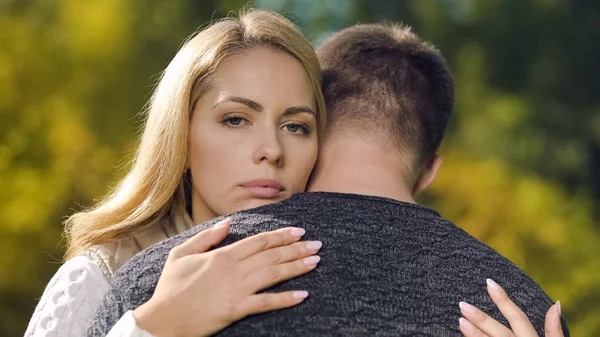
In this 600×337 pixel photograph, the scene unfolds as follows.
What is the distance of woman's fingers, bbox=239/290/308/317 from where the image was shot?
201 cm

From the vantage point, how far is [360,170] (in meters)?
2.46

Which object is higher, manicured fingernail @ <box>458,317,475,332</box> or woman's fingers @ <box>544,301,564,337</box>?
woman's fingers @ <box>544,301,564,337</box>

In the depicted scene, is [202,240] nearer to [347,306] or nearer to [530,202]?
[347,306]

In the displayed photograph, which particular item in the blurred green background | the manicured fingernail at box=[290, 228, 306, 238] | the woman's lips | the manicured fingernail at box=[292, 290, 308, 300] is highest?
the blurred green background

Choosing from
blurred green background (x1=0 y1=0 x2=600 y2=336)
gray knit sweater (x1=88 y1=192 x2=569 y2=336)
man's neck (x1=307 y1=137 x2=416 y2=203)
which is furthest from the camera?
blurred green background (x1=0 y1=0 x2=600 y2=336)

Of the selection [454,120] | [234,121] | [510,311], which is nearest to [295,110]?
[234,121]

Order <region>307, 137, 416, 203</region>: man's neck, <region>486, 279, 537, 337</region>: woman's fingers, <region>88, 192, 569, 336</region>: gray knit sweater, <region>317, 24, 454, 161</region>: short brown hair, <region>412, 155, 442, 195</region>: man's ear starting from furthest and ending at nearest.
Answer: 1. <region>412, 155, 442, 195</region>: man's ear
2. <region>317, 24, 454, 161</region>: short brown hair
3. <region>307, 137, 416, 203</region>: man's neck
4. <region>486, 279, 537, 337</region>: woman's fingers
5. <region>88, 192, 569, 336</region>: gray knit sweater

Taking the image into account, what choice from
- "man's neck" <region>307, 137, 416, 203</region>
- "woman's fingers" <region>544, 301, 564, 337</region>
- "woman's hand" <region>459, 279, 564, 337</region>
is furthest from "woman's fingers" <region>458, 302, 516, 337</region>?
"man's neck" <region>307, 137, 416, 203</region>

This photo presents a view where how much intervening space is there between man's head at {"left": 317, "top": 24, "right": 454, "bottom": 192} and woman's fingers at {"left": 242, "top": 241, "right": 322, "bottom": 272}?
0.60 metres

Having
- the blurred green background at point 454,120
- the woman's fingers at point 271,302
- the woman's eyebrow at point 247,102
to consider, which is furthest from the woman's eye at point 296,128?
the blurred green background at point 454,120

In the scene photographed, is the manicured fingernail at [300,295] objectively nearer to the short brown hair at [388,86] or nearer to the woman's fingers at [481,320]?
the woman's fingers at [481,320]

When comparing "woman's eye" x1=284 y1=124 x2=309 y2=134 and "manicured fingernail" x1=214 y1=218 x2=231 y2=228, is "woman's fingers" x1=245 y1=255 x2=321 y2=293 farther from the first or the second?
"woman's eye" x1=284 y1=124 x2=309 y2=134

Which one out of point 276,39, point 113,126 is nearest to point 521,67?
point 113,126

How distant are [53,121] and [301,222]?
408 inches
